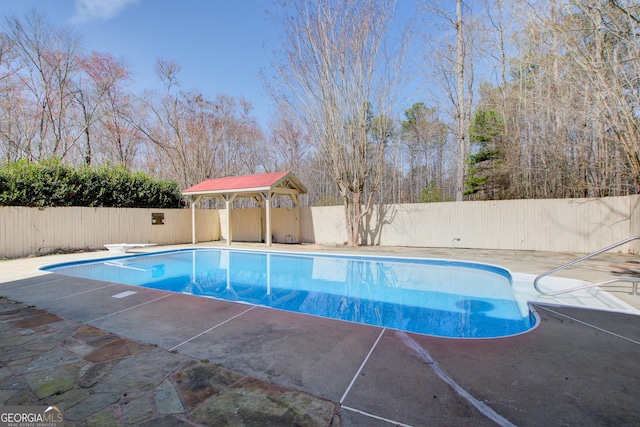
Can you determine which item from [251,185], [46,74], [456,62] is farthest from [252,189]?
[46,74]

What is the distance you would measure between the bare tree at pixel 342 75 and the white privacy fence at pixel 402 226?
5.95 feet

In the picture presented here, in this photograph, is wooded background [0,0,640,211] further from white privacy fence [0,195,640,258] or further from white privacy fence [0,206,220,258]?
white privacy fence [0,206,220,258]

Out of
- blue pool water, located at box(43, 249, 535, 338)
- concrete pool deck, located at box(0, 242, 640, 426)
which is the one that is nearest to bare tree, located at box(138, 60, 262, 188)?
blue pool water, located at box(43, 249, 535, 338)

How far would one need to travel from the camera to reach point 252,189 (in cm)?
1138

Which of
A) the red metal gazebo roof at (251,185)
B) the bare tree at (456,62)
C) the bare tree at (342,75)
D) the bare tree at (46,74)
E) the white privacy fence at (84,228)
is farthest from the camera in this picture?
the bare tree at (46,74)

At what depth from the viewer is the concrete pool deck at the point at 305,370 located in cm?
177

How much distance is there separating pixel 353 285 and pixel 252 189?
6358 millimetres

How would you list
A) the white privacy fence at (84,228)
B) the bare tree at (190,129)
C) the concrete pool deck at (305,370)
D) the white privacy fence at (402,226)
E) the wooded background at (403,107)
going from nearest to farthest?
the concrete pool deck at (305,370) < the wooded background at (403,107) < the white privacy fence at (402,226) < the white privacy fence at (84,228) < the bare tree at (190,129)

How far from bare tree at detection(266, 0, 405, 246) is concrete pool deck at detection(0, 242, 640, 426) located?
8036mm

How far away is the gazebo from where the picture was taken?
1141 cm

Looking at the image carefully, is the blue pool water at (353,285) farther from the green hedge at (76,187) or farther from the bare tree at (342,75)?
the bare tree at (342,75)

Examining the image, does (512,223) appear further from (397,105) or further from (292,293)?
(292,293)

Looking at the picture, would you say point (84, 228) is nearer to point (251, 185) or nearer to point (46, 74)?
point (251, 185)

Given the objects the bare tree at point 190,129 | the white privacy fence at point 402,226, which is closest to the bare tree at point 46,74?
the bare tree at point 190,129
